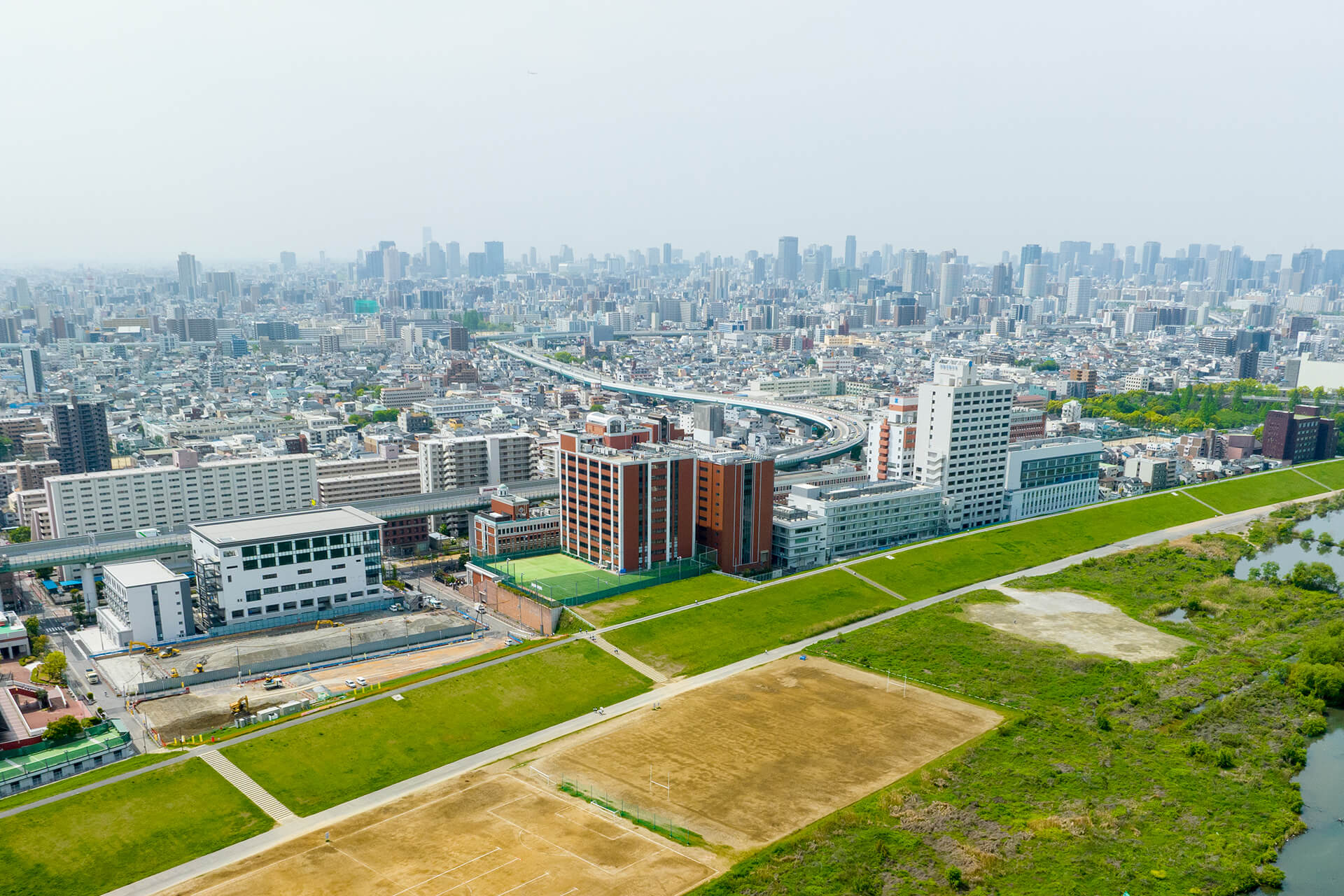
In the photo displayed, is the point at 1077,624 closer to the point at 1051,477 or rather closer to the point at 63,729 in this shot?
the point at 1051,477

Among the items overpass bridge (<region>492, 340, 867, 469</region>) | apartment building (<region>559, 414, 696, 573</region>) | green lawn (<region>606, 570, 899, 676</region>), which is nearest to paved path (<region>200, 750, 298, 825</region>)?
green lawn (<region>606, 570, 899, 676</region>)

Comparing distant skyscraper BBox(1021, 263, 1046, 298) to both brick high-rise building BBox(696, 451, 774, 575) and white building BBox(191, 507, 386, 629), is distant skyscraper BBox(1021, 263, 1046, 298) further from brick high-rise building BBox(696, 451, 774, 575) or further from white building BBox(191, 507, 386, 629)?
white building BBox(191, 507, 386, 629)

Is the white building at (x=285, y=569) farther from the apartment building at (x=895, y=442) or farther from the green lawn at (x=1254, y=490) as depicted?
the green lawn at (x=1254, y=490)

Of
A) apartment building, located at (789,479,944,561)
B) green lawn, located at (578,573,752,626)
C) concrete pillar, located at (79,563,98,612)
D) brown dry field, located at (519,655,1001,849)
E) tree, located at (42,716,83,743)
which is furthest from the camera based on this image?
apartment building, located at (789,479,944,561)

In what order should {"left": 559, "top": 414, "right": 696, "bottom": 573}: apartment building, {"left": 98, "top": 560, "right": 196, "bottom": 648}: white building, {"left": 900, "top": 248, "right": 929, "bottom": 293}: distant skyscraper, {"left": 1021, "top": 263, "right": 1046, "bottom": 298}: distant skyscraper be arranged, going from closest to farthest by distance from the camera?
{"left": 98, "top": 560, "right": 196, "bottom": 648}: white building → {"left": 559, "top": 414, "right": 696, "bottom": 573}: apartment building → {"left": 1021, "top": 263, "right": 1046, "bottom": 298}: distant skyscraper → {"left": 900, "top": 248, "right": 929, "bottom": 293}: distant skyscraper

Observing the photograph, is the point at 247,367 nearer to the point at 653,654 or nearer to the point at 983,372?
the point at 983,372
